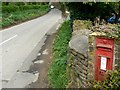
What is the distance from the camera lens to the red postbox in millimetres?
6742

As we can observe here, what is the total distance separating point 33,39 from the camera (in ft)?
81.5

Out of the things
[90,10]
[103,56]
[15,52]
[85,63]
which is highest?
[103,56]

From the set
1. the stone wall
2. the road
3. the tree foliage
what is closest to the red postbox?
the stone wall

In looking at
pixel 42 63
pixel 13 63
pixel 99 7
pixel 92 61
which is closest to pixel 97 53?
pixel 92 61

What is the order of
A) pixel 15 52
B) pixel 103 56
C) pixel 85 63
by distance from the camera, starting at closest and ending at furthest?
pixel 103 56 → pixel 85 63 → pixel 15 52

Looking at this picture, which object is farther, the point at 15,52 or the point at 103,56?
the point at 15,52

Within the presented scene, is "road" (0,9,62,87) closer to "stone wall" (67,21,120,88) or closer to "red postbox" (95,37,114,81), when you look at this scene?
"stone wall" (67,21,120,88)

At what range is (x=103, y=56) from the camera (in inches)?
272

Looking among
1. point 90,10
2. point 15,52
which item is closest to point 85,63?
point 15,52

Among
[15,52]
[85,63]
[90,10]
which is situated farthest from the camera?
[90,10]

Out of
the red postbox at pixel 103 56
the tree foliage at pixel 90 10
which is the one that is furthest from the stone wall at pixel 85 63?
the tree foliage at pixel 90 10

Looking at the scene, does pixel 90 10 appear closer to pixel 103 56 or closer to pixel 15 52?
pixel 15 52

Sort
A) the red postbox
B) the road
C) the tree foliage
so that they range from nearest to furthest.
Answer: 1. the red postbox
2. the road
3. the tree foliage

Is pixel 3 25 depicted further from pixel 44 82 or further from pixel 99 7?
pixel 44 82
